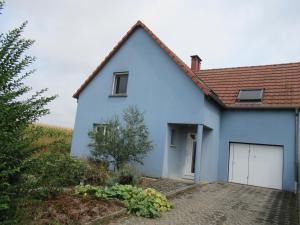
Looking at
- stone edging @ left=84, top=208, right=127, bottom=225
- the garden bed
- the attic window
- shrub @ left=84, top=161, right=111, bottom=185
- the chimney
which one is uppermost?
the chimney

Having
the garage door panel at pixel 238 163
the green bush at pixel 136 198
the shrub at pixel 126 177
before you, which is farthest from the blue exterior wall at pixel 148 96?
the green bush at pixel 136 198

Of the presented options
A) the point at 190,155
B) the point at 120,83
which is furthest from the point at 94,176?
the point at 120,83

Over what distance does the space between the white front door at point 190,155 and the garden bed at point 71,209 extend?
24.9 feet

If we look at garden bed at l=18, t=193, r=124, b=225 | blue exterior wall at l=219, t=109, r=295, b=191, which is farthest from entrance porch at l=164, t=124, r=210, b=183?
garden bed at l=18, t=193, r=124, b=225

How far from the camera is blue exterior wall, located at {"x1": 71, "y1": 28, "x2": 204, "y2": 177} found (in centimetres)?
1314

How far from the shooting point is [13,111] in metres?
2.82

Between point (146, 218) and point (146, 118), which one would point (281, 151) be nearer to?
point (146, 118)

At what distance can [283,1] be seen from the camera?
31.0 feet

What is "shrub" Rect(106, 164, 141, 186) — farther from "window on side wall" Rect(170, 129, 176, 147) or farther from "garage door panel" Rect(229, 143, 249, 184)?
"garage door panel" Rect(229, 143, 249, 184)

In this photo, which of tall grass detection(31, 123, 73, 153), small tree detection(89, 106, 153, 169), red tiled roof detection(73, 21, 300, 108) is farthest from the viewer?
red tiled roof detection(73, 21, 300, 108)

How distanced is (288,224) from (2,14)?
7614 millimetres

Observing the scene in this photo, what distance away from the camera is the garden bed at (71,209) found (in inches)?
221

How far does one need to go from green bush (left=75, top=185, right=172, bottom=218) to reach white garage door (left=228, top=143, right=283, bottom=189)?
8106 mm

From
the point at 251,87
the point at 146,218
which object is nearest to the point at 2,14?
the point at 146,218
